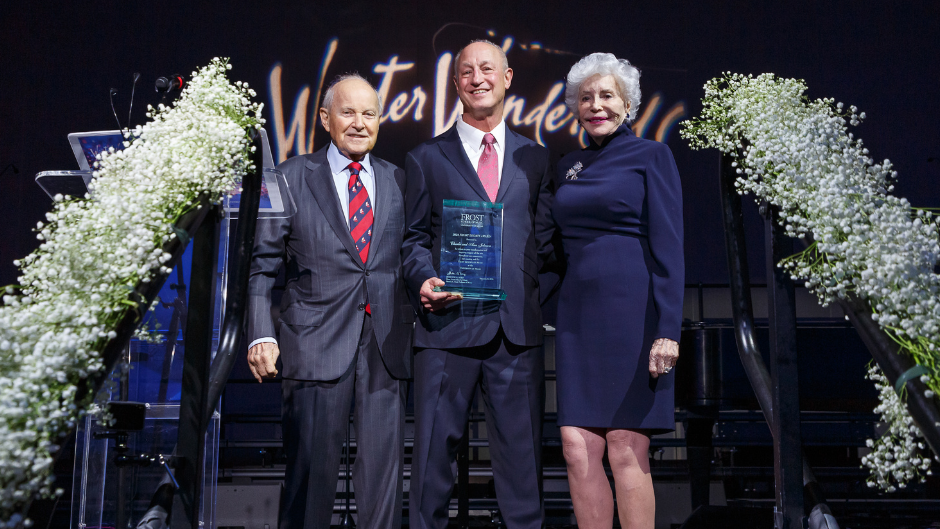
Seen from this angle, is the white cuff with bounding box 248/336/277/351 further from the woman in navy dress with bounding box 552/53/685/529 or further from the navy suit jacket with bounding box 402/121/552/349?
the woman in navy dress with bounding box 552/53/685/529

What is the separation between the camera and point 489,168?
2340 mm

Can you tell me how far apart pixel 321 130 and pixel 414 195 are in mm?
4960

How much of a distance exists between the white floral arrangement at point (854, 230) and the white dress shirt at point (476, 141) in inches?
30.6

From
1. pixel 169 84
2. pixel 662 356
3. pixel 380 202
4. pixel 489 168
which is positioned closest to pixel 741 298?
pixel 662 356

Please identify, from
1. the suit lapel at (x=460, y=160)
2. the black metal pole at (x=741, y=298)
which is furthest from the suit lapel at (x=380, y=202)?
the black metal pole at (x=741, y=298)

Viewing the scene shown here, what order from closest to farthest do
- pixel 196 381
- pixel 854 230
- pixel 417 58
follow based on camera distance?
1. pixel 854 230
2. pixel 196 381
3. pixel 417 58

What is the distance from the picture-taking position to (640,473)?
6.64 ft

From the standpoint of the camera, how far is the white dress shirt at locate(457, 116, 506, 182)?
2.37 metres

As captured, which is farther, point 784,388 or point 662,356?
point 662,356

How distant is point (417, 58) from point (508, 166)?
5.02m

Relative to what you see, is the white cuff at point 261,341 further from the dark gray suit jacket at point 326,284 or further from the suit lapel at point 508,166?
the suit lapel at point 508,166

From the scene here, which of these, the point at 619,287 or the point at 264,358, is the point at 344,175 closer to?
the point at 264,358

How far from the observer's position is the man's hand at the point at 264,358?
2.26 metres

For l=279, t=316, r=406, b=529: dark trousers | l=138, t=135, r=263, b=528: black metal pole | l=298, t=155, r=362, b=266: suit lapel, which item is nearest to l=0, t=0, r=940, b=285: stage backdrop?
l=298, t=155, r=362, b=266: suit lapel
